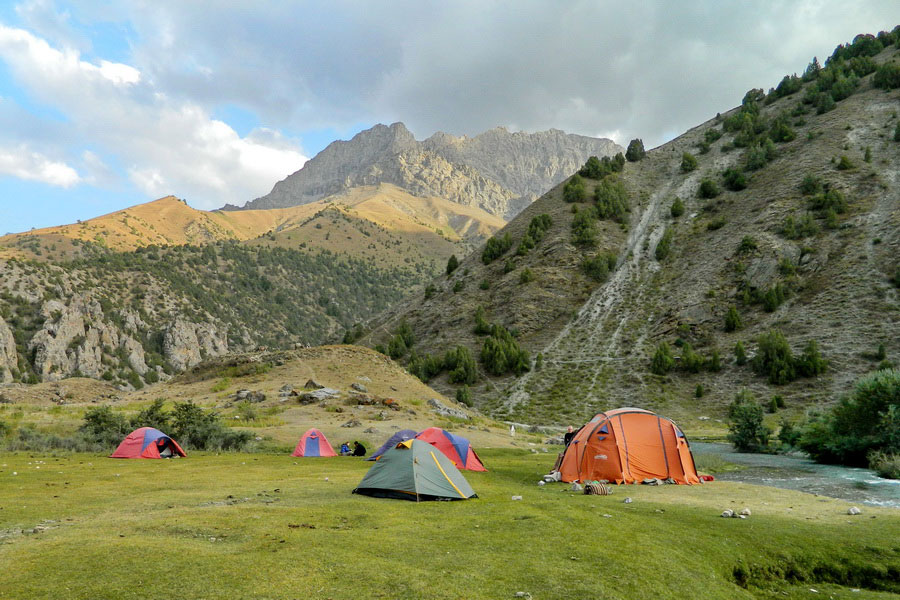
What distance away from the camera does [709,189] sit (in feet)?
238

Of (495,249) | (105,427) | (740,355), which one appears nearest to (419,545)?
(105,427)

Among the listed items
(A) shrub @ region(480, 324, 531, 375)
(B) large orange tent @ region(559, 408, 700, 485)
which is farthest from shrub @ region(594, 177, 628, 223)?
(B) large orange tent @ region(559, 408, 700, 485)

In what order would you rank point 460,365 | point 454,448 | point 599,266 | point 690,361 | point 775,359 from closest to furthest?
point 454,448 → point 775,359 → point 690,361 → point 460,365 → point 599,266

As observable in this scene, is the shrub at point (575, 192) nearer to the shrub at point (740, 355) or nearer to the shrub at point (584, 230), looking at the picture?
the shrub at point (584, 230)

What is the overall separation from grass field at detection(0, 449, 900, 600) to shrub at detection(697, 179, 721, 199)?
67418mm

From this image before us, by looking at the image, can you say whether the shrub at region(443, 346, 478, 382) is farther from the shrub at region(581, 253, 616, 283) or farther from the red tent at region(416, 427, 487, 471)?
the red tent at region(416, 427, 487, 471)

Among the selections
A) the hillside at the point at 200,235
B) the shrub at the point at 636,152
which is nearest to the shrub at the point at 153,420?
the shrub at the point at 636,152

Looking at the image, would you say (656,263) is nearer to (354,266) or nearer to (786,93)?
(786,93)

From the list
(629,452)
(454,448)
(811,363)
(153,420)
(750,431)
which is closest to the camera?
(629,452)

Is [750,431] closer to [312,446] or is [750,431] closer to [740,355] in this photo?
[740,355]

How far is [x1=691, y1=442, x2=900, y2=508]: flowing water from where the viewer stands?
15.1 metres

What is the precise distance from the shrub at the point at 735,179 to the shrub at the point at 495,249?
30439 mm

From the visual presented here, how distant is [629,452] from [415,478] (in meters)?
8.09

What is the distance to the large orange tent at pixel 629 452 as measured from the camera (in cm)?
1686
